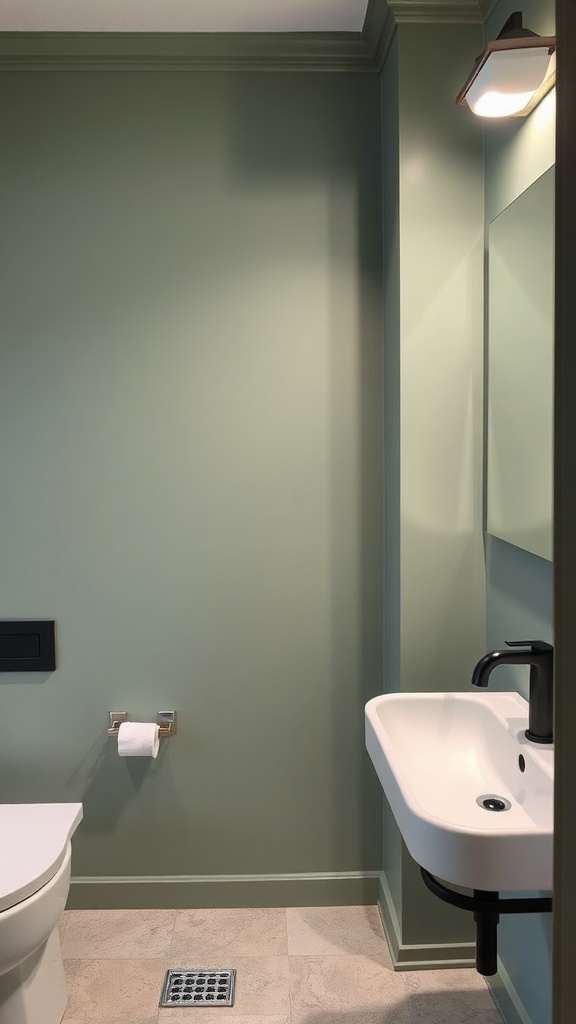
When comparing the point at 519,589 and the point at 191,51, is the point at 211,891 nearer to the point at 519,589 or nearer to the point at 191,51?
the point at 519,589

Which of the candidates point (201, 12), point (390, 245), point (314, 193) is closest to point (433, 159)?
point (390, 245)

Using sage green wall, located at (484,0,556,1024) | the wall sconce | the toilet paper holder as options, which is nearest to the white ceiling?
sage green wall, located at (484,0,556,1024)

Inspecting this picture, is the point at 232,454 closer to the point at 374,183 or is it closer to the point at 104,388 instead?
the point at 104,388

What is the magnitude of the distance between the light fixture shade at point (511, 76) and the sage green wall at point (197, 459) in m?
0.67

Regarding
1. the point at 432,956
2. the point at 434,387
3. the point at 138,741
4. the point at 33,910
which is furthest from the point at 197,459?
the point at 432,956

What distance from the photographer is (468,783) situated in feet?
5.66

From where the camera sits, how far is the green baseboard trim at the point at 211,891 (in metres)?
2.43

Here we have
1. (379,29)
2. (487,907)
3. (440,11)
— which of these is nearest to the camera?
(487,907)

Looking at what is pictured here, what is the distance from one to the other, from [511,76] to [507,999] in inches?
79.8

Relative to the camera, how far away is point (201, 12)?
6.97ft

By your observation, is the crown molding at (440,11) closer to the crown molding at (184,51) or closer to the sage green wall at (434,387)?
the sage green wall at (434,387)

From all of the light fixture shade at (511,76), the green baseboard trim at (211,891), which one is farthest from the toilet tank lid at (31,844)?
the light fixture shade at (511,76)

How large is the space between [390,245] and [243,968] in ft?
6.42

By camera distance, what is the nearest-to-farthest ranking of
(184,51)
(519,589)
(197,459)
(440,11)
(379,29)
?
1. (519,589)
2. (440,11)
3. (379,29)
4. (184,51)
5. (197,459)
